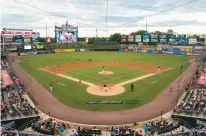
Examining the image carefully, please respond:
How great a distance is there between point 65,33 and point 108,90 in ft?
197

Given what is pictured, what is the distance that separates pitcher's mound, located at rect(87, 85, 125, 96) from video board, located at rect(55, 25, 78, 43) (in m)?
57.2

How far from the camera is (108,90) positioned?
30.1m

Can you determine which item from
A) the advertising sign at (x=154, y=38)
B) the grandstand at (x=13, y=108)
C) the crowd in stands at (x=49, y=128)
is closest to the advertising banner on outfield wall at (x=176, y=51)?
the advertising sign at (x=154, y=38)

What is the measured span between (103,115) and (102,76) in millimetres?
17388

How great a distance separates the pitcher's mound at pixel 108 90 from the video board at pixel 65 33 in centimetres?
5724

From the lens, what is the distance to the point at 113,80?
36.0 metres

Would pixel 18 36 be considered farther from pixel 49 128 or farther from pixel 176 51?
pixel 49 128

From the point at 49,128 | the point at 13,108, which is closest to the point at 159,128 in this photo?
the point at 49,128

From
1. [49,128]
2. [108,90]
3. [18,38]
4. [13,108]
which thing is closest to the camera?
[49,128]

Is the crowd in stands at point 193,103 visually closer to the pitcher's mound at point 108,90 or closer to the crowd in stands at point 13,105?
the pitcher's mound at point 108,90

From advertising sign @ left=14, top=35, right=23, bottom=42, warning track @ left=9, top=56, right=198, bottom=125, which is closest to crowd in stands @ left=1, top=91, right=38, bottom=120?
warning track @ left=9, top=56, right=198, bottom=125

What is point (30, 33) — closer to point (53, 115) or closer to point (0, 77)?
point (0, 77)

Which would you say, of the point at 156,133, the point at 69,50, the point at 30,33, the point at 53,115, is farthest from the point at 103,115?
the point at 30,33

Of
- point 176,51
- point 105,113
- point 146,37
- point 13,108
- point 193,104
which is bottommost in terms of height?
point 105,113
